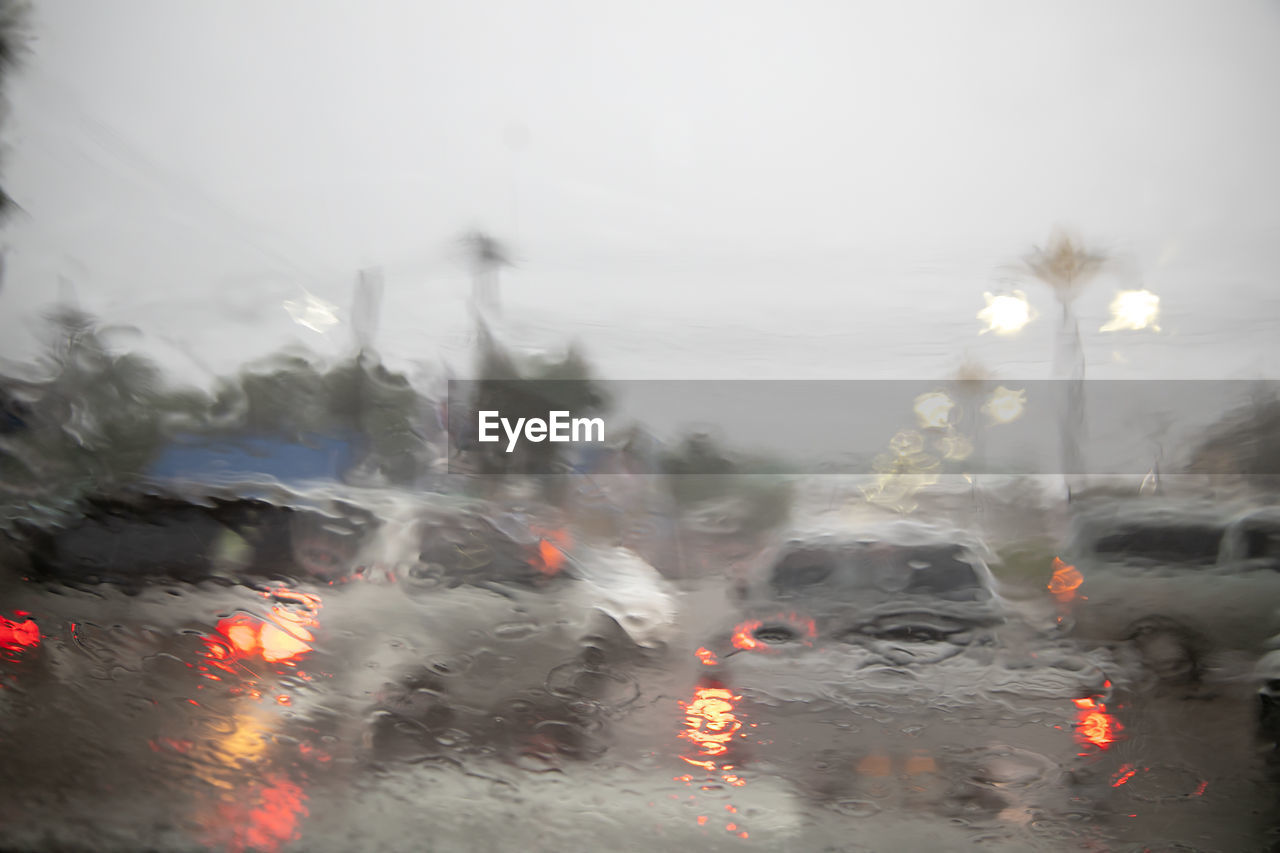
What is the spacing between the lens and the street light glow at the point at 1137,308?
127cm

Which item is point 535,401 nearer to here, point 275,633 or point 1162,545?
point 275,633

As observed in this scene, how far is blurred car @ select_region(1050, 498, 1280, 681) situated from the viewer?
125 centimetres

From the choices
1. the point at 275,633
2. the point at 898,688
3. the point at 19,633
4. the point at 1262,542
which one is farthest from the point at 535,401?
the point at 1262,542

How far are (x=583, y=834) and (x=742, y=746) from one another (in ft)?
1.13

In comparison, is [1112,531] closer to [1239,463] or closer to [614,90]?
[1239,463]

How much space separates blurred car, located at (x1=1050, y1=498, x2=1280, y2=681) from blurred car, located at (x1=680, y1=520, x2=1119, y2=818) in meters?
0.09

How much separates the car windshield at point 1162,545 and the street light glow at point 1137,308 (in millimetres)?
378

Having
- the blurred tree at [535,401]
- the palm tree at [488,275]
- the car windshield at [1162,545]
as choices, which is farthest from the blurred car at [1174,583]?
the palm tree at [488,275]

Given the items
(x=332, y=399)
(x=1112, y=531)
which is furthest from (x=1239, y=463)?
(x=332, y=399)

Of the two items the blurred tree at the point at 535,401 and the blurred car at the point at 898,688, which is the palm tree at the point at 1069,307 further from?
the blurred tree at the point at 535,401

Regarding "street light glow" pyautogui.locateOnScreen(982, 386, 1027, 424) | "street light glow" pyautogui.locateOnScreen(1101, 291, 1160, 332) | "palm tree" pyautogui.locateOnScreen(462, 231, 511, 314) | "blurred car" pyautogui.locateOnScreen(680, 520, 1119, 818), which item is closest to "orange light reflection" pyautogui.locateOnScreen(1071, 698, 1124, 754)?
"blurred car" pyautogui.locateOnScreen(680, 520, 1119, 818)

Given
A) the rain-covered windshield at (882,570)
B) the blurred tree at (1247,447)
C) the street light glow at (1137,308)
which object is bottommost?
the rain-covered windshield at (882,570)

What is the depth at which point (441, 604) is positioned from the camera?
1.37 m

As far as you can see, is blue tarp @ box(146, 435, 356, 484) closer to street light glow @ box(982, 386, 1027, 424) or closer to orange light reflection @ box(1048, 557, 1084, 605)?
street light glow @ box(982, 386, 1027, 424)
